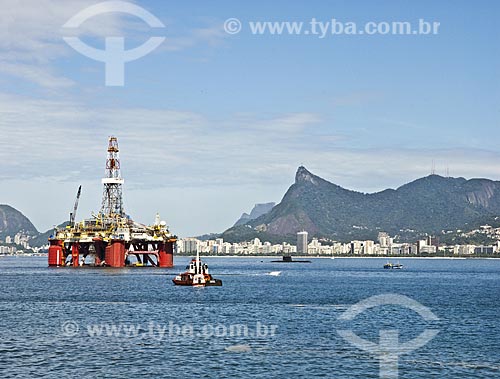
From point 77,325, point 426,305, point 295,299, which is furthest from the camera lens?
point 295,299

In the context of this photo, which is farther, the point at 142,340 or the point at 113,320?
the point at 113,320

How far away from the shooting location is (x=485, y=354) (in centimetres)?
7275

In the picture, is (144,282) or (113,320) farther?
(144,282)

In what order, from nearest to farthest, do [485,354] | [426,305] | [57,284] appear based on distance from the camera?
[485,354], [426,305], [57,284]

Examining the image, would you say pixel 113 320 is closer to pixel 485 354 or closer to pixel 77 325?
pixel 77 325

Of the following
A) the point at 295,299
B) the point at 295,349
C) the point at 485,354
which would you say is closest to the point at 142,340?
the point at 295,349

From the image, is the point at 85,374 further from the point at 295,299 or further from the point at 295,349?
the point at 295,299

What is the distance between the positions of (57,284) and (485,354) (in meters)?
113

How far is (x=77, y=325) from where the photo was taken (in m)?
91.0

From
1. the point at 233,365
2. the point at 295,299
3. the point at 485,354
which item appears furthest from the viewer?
the point at 295,299

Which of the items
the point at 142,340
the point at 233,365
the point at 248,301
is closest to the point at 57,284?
the point at 248,301

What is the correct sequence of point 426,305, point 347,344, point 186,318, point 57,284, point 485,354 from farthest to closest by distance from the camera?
point 57,284 < point 426,305 < point 186,318 < point 347,344 < point 485,354

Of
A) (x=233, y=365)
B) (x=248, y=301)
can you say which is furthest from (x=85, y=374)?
(x=248, y=301)

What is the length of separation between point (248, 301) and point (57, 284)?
5816 cm
